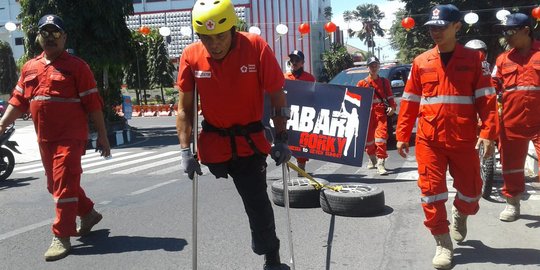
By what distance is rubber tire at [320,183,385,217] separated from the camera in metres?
6.26

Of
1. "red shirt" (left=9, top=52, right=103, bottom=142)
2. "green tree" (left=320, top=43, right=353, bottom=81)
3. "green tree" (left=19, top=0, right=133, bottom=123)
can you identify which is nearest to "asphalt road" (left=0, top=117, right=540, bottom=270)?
"red shirt" (left=9, top=52, right=103, bottom=142)

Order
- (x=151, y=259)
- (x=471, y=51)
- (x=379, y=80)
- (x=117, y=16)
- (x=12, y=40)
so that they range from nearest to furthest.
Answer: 1. (x=471, y=51)
2. (x=151, y=259)
3. (x=379, y=80)
4. (x=117, y=16)
5. (x=12, y=40)

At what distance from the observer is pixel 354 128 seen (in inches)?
Result: 316

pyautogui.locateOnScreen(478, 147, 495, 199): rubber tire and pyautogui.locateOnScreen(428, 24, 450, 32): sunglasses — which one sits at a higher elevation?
pyautogui.locateOnScreen(428, 24, 450, 32): sunglasses

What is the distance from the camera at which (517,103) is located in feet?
19.0

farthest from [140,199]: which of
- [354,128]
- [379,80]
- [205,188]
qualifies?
[379,80]

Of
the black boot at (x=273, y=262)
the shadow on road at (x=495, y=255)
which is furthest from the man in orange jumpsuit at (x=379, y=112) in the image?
the black boot at (x=273, y=262)

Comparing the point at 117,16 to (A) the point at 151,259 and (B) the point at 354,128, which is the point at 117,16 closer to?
(B) the point at 354,128

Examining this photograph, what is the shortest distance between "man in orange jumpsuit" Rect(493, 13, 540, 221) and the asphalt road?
0.42m

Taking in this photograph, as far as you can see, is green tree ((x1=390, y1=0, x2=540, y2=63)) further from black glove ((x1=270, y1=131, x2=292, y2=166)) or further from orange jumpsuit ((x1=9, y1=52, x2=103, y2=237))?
black glove ((x1=270, y1=131, x2=292, y2=166))

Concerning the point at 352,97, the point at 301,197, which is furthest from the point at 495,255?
the point at 352,97

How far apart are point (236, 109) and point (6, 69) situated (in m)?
54.7

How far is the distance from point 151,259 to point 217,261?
615mm

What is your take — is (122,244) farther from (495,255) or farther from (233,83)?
(495,255)
